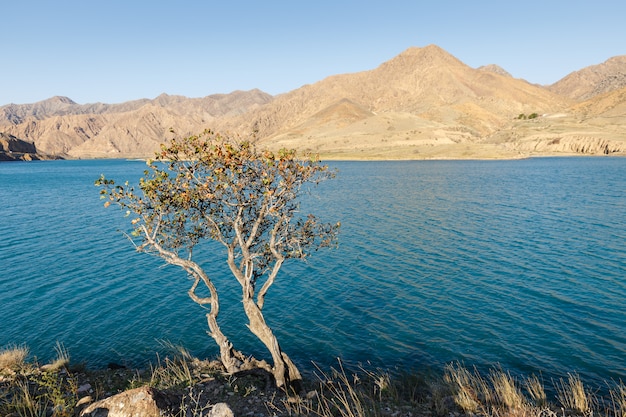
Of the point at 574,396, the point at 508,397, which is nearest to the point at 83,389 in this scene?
the point at 508,397

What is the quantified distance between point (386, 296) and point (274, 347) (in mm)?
16266

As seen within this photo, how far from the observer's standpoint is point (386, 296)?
3400 centimetres

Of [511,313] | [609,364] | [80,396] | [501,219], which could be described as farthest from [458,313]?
[501,219]

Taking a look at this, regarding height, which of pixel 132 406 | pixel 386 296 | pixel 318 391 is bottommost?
pixel 386 296

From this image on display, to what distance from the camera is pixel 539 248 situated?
150 feet

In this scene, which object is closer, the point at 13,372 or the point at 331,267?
the point at 13,372

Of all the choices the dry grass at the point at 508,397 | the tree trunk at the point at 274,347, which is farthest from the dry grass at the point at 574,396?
the tree trunk at the point at 274,347

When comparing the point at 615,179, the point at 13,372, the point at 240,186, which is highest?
the point at 240,186

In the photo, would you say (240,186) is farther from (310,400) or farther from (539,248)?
(539,248)

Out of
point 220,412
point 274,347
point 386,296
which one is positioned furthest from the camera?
point 386,296

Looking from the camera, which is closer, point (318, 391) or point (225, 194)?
point (225, 194)

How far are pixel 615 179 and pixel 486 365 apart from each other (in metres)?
109

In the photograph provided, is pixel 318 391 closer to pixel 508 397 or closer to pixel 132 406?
pixel 508 397

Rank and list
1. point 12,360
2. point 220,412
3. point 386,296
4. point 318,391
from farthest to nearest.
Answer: point 386,296, point 12,360, point 318,391, point 220,412
